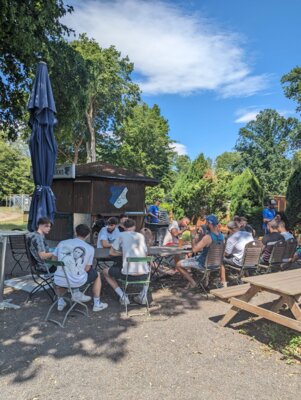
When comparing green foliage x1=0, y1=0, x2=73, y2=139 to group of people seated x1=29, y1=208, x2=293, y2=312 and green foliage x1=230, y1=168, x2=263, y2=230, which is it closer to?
group of people seated x1=29, y1=208, x2=293, y2=312

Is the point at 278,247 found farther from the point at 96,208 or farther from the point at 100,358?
the point at 96,208

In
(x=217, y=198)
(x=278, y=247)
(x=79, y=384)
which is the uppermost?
(x=217, y=198)

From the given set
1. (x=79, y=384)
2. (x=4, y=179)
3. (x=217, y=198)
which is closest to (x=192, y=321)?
(x=79, y=384)

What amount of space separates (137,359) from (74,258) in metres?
1.61

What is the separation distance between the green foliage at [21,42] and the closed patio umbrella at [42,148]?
3.39 meters

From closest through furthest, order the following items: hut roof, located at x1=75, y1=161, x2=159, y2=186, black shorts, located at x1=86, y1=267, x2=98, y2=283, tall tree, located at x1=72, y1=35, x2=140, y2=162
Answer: black shorts, located at x1=86, y1=267, x2=98, y2=283 → hut roof, located at x1=75, y1=161, x2=159, y2=186 → tall tree, located at x1=72, y1=35, x2=140, y2=162

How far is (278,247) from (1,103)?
9578 mm

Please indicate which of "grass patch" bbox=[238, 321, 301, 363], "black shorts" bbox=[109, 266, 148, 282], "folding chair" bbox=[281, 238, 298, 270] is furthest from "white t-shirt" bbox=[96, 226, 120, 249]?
"folding chair" bbox=[281, 238, 298, 270]

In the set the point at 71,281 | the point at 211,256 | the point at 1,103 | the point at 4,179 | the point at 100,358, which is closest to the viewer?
the point at 100,358

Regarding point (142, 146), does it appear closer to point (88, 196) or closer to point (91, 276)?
point (88, 196)

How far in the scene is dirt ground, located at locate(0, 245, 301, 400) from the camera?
2988 millimetres

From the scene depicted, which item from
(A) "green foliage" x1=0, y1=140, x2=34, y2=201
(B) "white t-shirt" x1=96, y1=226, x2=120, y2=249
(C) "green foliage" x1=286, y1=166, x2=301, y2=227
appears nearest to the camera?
(B) "white t-shirt" x1=96, y1=226, x2=120, y2=249

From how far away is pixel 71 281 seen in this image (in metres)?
4.56

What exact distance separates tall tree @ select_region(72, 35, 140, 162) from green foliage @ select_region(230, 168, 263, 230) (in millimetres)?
13613
